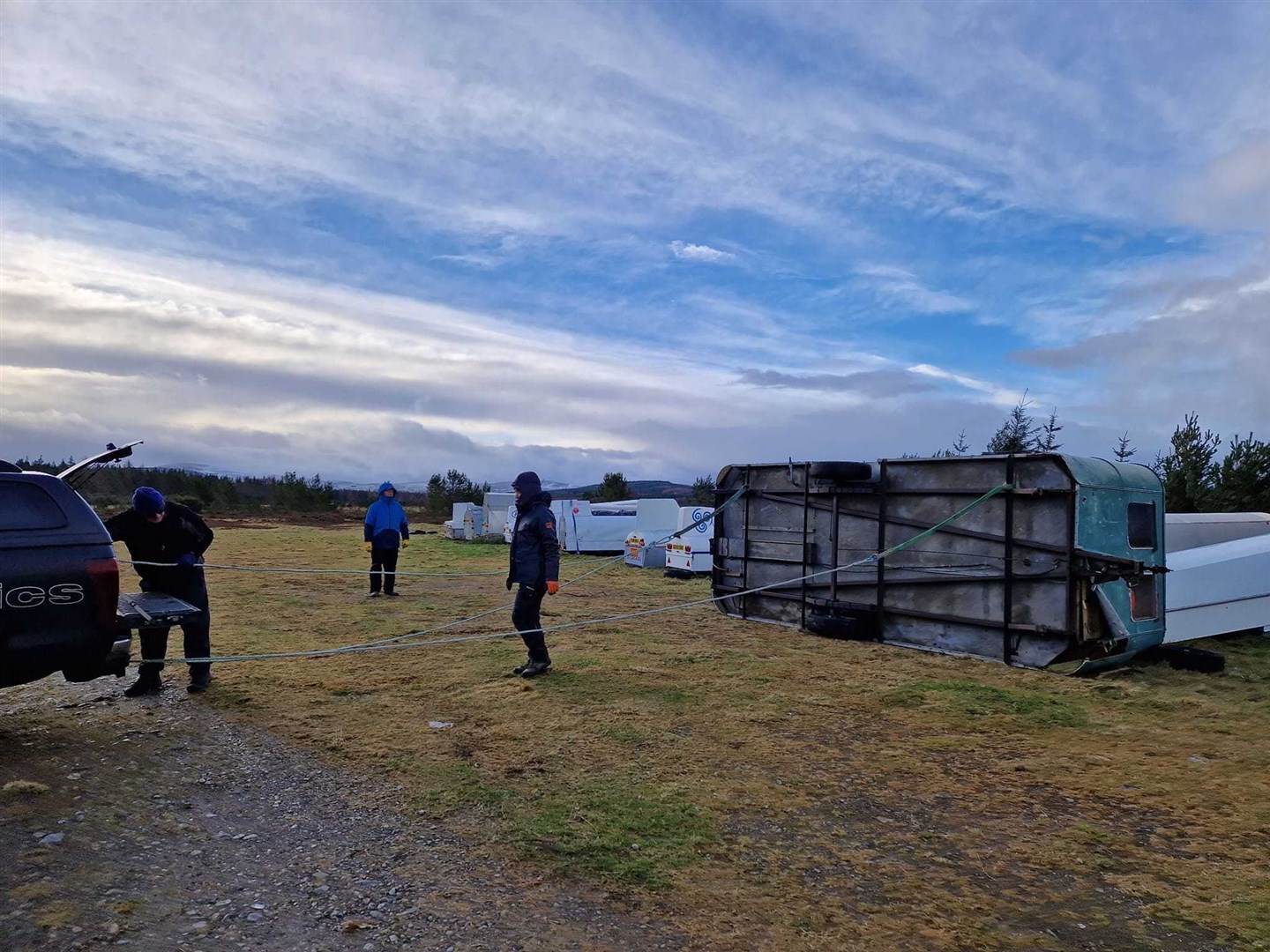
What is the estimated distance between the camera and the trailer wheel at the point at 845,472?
10.6m

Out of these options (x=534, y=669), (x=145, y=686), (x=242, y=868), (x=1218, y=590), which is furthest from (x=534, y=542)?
(x=1218, y=590)

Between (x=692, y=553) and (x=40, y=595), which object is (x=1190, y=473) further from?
(x=40, y=595)

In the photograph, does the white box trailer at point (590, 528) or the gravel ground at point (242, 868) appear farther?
the white box trailer at point (590, 528)

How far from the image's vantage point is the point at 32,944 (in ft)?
11.0

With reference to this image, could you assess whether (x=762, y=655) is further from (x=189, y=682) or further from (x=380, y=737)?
(x=189, y=682)

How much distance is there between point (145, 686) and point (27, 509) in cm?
271

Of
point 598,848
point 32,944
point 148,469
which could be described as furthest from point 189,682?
point 148,469

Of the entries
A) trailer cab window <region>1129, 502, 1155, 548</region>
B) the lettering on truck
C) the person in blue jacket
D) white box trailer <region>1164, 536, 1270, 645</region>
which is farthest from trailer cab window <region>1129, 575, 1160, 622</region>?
the person in blue jacket

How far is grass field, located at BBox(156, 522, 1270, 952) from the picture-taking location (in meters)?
3.90

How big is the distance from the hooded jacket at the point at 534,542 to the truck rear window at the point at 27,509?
3885 millimetres

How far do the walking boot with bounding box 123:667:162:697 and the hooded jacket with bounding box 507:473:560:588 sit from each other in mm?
3239

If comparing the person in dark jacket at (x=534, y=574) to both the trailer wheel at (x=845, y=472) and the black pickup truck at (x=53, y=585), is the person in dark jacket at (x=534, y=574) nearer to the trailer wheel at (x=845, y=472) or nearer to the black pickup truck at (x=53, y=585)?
the black pickup truck at (x=53, y=585)

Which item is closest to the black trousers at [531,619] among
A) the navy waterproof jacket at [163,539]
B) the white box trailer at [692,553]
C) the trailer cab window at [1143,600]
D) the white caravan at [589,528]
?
the navy waterproof jacket at [163,539]

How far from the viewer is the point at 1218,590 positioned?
10.5 m
